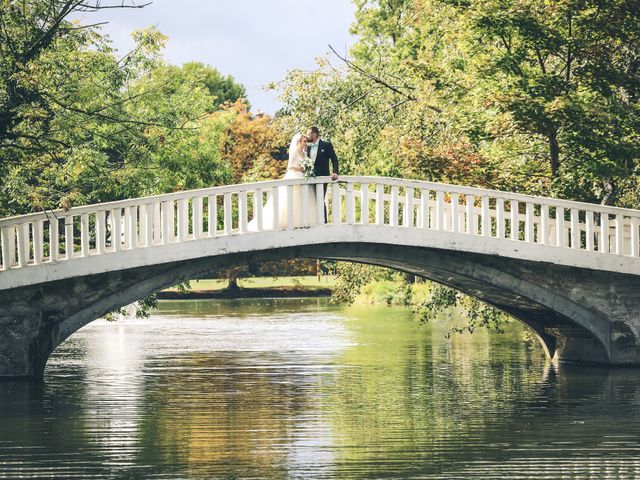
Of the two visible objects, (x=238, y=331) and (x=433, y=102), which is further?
(x=238, y=331)

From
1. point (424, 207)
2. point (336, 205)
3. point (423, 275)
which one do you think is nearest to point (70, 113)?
point (336, 205)

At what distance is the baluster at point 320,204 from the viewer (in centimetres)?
1816

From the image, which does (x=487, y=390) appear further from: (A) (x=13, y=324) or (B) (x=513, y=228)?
(A) (x=13, y=324)

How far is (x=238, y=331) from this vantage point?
33000mm

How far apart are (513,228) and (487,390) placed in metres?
2.34

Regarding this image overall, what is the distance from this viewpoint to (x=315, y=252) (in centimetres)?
1886

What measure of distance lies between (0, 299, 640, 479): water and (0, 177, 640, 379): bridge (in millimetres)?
914

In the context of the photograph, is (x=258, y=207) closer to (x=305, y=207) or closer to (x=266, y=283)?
(x=305, y=207)

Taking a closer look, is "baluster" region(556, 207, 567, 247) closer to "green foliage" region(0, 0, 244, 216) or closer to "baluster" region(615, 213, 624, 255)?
"baluster" region(615, 213, 624, 255)

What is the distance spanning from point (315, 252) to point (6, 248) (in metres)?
4.12

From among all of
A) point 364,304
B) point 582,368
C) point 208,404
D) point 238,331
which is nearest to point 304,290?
point 364,304

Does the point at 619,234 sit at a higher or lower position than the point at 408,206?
lower

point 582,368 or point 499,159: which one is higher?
Result: point 499,159

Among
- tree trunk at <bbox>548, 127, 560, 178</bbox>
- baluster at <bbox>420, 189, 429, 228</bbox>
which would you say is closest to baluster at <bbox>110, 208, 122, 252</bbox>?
baluster at <bbox>420, 189, 429, 228</bbox>
